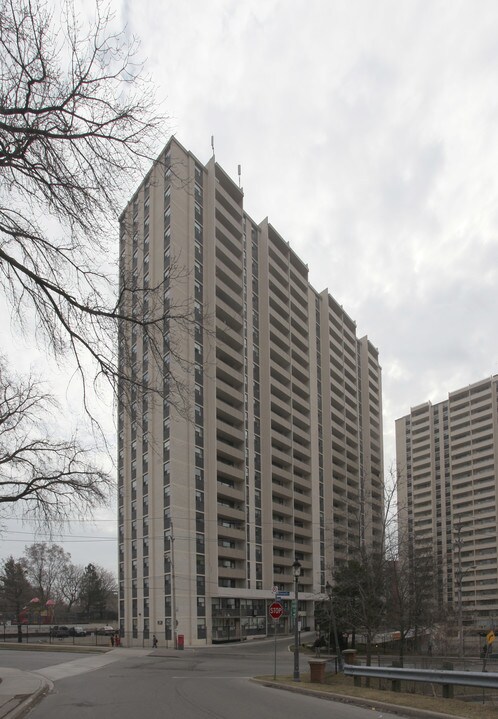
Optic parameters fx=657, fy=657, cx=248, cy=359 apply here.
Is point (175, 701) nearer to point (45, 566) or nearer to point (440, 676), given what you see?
point (440, 676)

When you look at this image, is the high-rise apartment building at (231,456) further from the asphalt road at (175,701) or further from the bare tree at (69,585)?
the bare tree at (69,585)

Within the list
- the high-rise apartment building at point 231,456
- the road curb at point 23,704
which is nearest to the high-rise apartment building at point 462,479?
the high-rise apartment building at point 231,456

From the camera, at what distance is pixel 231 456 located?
66375 mm

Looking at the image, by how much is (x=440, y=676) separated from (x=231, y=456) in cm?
5327

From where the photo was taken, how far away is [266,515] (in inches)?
2805

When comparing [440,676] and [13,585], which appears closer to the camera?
[440,676]

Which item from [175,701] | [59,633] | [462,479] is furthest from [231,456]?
[462,479]

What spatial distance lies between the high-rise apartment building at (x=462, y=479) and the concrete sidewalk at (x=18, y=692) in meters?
96.4

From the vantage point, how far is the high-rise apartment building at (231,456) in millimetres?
57969

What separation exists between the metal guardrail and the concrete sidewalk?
851 centimetres

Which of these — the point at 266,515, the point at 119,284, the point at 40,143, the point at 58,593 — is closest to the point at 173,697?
the point at 119,284

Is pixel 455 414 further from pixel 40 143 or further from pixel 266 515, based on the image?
pixel 40 143

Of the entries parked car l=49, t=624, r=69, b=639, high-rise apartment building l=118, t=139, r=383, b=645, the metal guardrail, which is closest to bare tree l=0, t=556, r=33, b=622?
parked car l=49, t=624, r=69, b=639

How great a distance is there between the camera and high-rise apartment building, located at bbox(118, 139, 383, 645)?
5797cm
